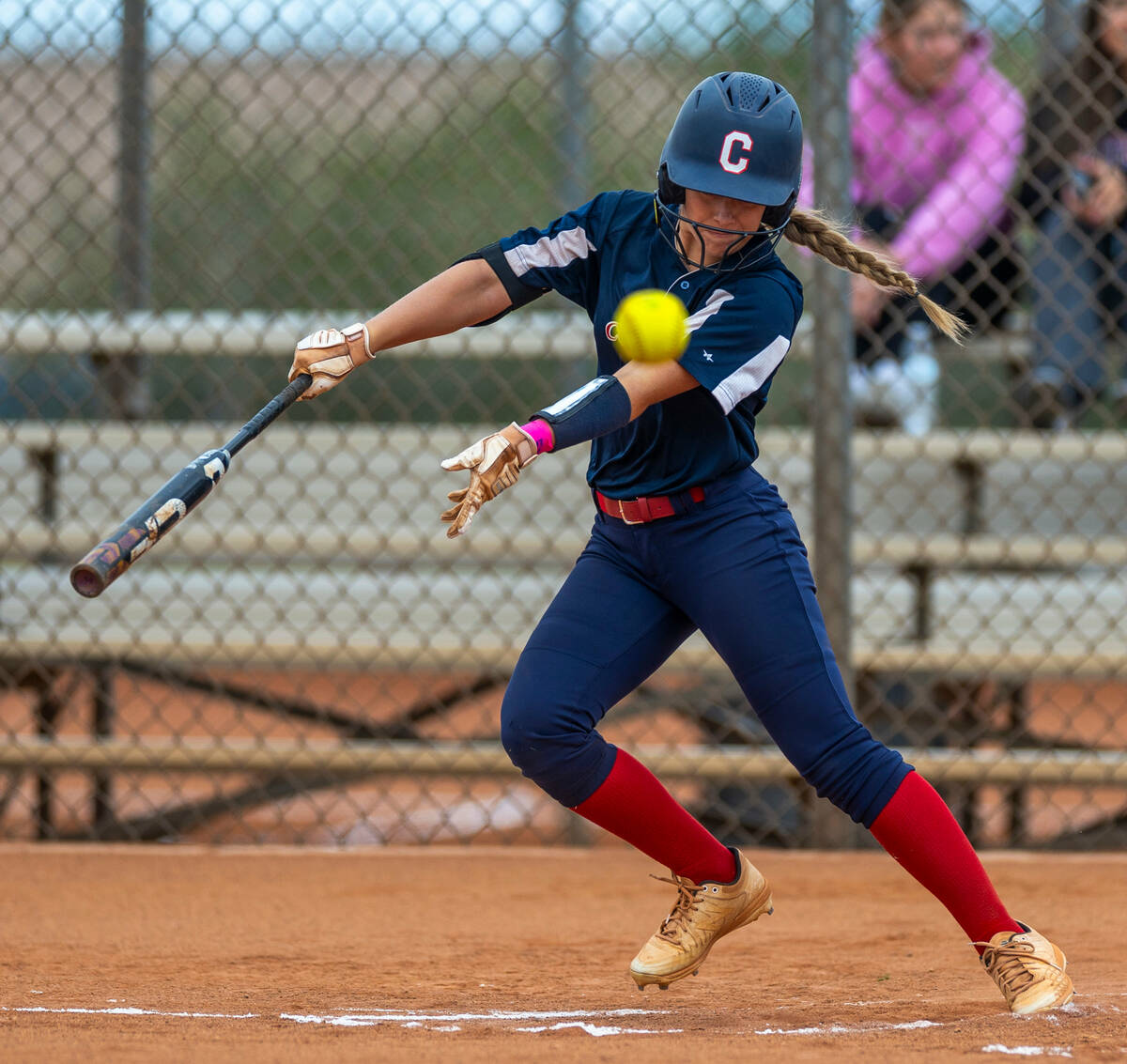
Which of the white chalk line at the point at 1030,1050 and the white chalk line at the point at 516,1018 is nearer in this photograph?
the white chalk line at the point at 1030,1050

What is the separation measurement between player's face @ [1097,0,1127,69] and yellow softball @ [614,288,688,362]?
7.72ft

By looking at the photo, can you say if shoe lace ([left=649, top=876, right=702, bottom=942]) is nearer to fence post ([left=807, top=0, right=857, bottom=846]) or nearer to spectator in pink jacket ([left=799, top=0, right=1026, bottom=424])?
fence post ([left=807, top=0, right=857, bottom=846])

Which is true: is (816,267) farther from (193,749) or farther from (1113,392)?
(193,749)

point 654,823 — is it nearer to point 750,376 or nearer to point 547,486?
point 750,376

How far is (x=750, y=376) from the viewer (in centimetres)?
235

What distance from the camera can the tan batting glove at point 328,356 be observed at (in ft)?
8.00

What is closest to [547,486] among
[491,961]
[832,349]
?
[832,349]

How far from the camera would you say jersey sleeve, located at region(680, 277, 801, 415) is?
230 cm

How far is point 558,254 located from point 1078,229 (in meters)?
2.44

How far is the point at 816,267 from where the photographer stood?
371 cm

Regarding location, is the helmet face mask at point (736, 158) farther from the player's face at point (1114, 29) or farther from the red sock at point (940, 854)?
the player's face at point (1114, 29)

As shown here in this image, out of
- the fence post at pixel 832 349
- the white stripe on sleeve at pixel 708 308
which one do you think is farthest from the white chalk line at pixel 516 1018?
the fence post at pixel 832 349

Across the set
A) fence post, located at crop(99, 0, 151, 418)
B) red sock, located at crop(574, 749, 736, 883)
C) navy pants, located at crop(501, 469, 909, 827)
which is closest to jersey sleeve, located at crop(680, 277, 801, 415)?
navy pants, located at crop(501, 469, 909, 827)

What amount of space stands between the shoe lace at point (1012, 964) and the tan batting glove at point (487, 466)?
1128 mm
